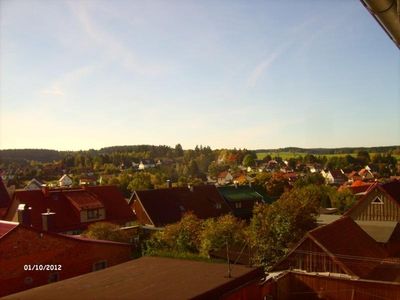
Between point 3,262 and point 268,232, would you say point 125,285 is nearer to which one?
point 3,262

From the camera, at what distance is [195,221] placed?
25.3 metres

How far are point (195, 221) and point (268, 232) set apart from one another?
5.30 meters

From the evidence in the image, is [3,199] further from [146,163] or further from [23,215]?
[146,163]

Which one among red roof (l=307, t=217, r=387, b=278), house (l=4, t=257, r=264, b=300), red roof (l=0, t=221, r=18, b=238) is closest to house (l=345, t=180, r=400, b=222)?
red roof (l=307, t=217, r=387, b=278)

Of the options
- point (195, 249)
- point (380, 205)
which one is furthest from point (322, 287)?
point (380, 205)

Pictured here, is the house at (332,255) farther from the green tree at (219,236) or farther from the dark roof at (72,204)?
the dark roof at (72,204)

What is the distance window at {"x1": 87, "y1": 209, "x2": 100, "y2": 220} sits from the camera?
109 feet

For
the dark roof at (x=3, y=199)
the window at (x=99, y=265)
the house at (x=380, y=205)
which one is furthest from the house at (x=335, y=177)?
the window at (x=99, y=265)

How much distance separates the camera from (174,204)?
1523 inches

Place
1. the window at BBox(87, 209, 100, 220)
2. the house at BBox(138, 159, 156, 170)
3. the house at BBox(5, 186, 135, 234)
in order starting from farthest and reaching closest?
the house at BBox(138, 159, 156, 170) < the window at BBox(87, 209, 100, 220) < the house at BBox(5, 186, 135, 234)


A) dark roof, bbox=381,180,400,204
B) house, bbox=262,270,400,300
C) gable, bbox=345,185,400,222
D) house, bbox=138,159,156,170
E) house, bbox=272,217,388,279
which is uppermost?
house, bbox=138,159,156,170

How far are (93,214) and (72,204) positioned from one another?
1.97 meters

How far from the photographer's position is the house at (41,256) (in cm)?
1595

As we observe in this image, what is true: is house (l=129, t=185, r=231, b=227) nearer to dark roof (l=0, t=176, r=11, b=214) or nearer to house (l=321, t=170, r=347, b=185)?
dark roof (l=0, t=176, r=11, b=214)
